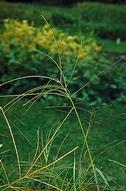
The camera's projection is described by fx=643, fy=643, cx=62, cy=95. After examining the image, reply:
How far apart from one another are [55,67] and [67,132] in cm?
157

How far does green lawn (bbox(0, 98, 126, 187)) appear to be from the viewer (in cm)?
558

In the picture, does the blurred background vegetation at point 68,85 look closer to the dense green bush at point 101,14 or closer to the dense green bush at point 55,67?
the dense green bush at point 55,67

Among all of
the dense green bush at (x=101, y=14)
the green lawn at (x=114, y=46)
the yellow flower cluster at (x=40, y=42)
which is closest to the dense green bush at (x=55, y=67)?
the yellow flower cluster at (x=40, y=42)

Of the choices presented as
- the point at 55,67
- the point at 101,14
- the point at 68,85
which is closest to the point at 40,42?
the point at 55,67

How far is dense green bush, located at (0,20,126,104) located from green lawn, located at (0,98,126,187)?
0.30 m

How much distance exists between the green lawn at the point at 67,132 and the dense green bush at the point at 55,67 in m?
0.30

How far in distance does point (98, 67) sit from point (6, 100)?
145 centimetres

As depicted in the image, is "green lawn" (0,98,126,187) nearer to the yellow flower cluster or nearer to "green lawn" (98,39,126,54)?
the yellow flower cluster

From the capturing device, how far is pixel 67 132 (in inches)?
247

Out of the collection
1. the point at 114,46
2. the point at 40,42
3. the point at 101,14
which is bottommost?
the point at 101,14

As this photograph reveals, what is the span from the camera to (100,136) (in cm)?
648

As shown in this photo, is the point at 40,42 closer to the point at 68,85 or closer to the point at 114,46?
the point at 68,85

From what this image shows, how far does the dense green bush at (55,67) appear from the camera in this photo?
7.41 metres

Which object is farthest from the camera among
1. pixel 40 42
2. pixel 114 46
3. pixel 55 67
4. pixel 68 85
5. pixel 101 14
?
pixel 101 14
